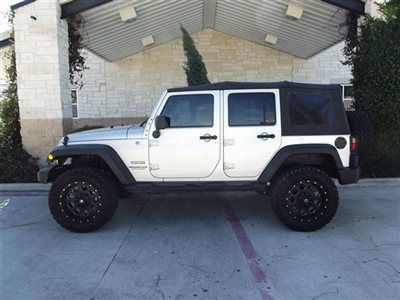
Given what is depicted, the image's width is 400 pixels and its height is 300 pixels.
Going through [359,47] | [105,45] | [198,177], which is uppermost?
[105,45]

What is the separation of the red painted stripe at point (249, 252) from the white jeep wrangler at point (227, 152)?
1.88ft

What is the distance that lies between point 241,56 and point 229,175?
987 centimetres

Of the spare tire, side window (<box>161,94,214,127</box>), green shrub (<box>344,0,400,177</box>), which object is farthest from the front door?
green shrub (<box>344,0,400,177</box>)

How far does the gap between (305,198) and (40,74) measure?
20.0ft

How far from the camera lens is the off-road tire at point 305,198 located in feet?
16.1

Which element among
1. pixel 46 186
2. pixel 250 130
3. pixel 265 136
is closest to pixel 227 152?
pixel 250 130

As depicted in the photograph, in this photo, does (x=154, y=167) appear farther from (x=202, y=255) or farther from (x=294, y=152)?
(x=294, y=152)

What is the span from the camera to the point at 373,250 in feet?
14.3

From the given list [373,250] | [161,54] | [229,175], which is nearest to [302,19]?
[161,54]

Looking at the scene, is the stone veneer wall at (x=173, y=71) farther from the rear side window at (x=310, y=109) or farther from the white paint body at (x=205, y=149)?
the white paint body at (x=205, y=149)

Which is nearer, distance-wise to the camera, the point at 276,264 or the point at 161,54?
the point at 276,264

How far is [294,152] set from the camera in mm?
4922

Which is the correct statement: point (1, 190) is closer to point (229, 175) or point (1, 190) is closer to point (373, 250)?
point (229, 175)

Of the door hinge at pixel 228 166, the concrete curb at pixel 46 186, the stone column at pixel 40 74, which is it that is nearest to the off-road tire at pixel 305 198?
the door hinge at pixel 228 166
